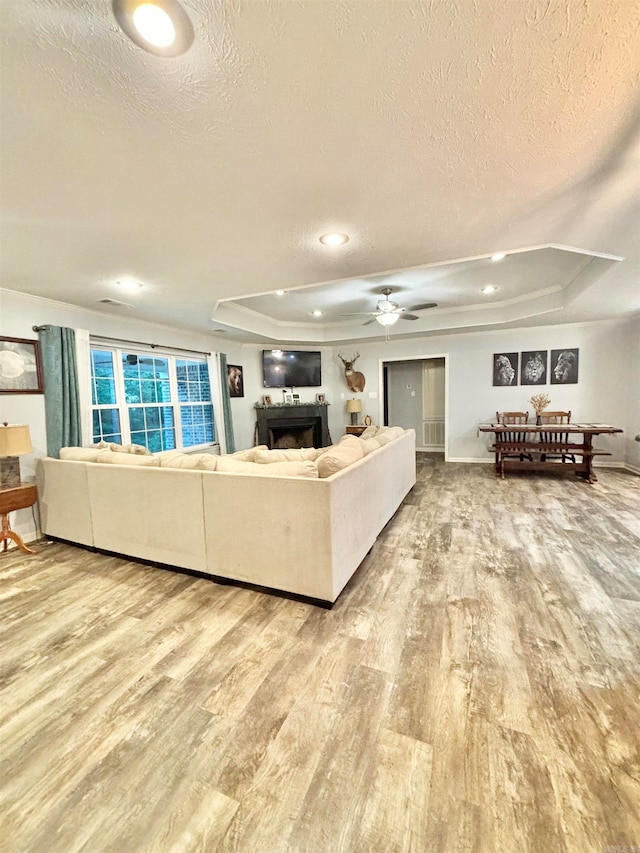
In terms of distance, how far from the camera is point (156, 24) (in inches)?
38.8

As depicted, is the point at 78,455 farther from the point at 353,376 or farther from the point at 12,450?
the point at 353,376

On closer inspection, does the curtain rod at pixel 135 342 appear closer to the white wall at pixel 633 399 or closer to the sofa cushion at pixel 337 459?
the sofa cushion at pixel 337 459

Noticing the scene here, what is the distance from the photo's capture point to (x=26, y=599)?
2.30 metres

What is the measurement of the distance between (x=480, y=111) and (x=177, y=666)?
9.10 ft

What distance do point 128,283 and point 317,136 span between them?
2488 mm

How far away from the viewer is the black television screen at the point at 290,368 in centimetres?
661

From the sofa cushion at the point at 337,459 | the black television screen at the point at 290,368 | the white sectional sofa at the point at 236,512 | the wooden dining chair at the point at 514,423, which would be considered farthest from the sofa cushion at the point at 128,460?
the wooden dining chair at the point at 514,423

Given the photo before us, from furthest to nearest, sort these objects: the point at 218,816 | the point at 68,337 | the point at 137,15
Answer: the point at 68,337, the point at 218,816, the point at 137,15

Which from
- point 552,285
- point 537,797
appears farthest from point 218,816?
point 552,285

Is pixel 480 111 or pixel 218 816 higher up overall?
pixel 480 111

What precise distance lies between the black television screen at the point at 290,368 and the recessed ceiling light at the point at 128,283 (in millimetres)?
3373

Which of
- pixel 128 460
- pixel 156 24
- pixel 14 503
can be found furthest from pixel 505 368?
pixel 14 503

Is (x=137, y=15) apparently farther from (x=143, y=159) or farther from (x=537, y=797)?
(x=537, y=797)

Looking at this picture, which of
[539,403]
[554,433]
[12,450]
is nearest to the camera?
[12,450]
